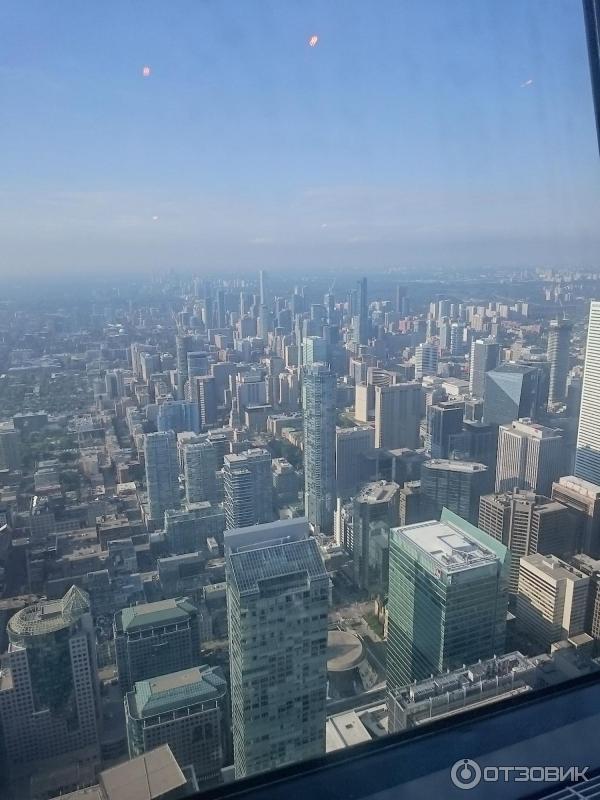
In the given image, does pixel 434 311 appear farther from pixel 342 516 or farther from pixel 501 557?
pixel 501 557

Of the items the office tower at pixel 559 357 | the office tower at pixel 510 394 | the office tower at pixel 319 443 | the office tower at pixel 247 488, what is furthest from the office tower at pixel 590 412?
the office tower at pixel 247 488

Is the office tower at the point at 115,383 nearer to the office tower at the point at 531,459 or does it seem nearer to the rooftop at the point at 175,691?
the rooftop at the point at 175,691

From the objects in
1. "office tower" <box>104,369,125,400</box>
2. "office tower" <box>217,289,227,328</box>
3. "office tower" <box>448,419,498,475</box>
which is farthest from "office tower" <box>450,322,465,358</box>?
"office tower" <box>104,369,125,400</box>

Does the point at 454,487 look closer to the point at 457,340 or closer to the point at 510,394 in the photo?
the point at 510,394

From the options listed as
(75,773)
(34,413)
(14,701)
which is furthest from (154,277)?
(75,773)

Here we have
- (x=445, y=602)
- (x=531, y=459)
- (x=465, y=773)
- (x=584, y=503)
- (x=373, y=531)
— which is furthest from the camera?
(x=531, y=459)

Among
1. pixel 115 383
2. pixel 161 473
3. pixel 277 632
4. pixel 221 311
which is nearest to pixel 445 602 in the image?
pixel 277 632
